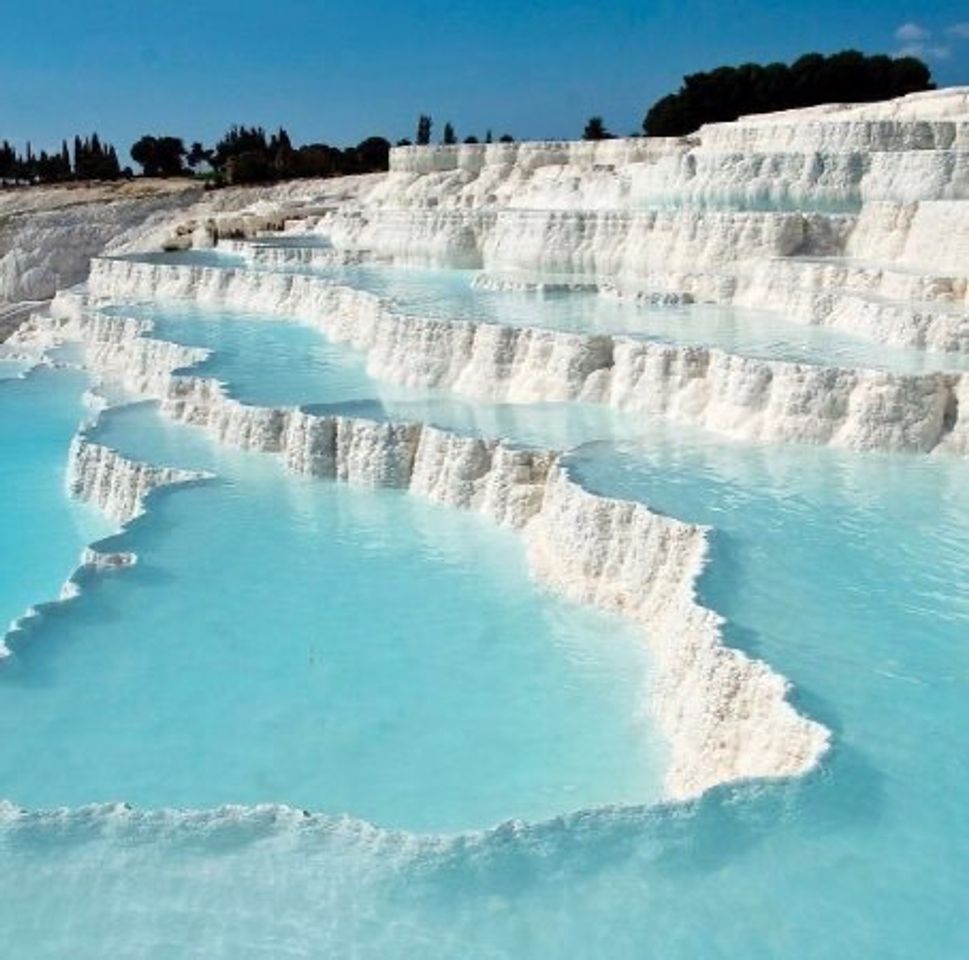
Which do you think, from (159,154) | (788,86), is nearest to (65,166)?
(159,154)

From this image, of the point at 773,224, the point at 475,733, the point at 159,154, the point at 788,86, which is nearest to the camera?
the point at 475,733

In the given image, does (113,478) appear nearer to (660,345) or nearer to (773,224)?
(660,345)

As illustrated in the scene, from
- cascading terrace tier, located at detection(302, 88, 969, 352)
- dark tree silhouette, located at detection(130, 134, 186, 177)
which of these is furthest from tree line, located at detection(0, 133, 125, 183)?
cascading terrace tier, located at detection(302, 88, 969, 352)

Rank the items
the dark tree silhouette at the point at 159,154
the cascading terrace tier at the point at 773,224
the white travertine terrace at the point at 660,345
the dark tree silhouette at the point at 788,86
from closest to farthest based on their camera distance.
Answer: the white travertine terrace at the point at 660,345
the cascading terrace tier at the point at 773,224
the dark tree silhouette at the point at 788,86
the dark tree silhouette at the point at 159,154

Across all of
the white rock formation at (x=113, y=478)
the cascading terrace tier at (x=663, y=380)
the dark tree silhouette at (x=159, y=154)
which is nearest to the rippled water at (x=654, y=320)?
the cascading terrace tier at (x=663, y=380)

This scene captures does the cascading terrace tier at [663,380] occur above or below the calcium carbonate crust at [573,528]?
above

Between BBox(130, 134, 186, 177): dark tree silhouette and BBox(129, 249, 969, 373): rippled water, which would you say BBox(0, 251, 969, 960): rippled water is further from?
BBox(130, 134, 186, 177): dark tree silhouette

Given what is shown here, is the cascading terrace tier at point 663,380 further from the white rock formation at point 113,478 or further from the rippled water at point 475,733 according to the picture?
the white rock formation at point 113,478
